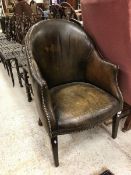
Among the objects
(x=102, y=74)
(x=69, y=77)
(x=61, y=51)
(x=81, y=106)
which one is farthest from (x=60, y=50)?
(x=81, y=106)

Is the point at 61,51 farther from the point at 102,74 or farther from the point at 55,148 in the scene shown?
the point at 55,148

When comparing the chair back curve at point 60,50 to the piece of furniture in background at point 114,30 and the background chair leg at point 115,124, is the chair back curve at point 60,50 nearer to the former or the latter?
the piece of furniture in background at point 114,30

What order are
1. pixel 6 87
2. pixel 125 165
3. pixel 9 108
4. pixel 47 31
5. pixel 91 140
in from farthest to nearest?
pixel 6 87 → pixel 9 108 → pixel 91 140 → pixel 47 31 → pixel 125 165

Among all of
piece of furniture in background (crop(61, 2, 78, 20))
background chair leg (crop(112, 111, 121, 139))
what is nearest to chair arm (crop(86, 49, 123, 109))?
background chair leg (crop(112, 111, 121, 139))

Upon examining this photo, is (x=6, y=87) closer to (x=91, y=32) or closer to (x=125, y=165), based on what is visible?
(x=91, y=32)

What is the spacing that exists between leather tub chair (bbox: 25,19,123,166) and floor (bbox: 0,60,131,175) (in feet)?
0.34

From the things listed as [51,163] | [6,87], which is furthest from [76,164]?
[6,87]

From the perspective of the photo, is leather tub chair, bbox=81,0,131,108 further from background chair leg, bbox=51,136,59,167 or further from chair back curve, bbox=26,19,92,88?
background chair leg, bbox=51,136,59,167

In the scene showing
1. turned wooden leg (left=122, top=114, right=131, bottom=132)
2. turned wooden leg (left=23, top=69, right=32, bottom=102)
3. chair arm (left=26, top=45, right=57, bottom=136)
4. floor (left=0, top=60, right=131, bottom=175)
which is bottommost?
floor (left=0, top=60, right=131, bottom=175)

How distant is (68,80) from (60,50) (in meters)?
0.28

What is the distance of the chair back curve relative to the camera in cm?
155

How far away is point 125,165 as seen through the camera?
1436 millimetres

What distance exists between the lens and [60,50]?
5.39 feet

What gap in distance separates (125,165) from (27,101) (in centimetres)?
136
